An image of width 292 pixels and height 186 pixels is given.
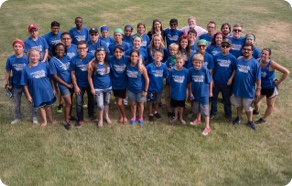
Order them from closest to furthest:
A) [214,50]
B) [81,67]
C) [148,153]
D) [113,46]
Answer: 1. [148,153]
2. [81,67]
3. [214,50]
4. [113,46]

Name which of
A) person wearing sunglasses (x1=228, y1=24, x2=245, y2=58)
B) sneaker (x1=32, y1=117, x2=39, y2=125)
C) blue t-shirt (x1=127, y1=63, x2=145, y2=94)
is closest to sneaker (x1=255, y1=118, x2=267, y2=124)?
person wearing sunglasses (x1=228, y1=24, x2=245, y2=58)

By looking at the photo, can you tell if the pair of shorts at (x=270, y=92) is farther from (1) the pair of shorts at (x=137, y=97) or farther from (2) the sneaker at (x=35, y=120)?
(2) the sneaker at (x=35, y=120)

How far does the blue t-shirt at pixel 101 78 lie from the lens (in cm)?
579

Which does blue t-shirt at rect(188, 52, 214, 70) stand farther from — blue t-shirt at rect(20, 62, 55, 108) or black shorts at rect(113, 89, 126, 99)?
blue t-shirt at rect(20, 62, 55, 108)

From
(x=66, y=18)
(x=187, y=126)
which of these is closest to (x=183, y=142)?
(x=187, y=126)

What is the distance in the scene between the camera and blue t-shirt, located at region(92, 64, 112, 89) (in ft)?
19.0

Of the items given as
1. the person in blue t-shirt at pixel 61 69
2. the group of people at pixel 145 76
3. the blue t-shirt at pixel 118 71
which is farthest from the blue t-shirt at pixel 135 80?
the person in blue t-shirt at pixel 61 69

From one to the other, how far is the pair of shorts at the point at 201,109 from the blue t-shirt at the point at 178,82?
396mm

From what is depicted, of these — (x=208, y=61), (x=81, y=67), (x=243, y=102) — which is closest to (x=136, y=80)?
(x=81, y=67)

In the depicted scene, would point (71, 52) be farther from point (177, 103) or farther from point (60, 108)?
point (177, 103)

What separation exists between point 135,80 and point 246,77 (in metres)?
2.41

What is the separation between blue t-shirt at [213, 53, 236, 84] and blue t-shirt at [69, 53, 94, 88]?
2841 millimetres

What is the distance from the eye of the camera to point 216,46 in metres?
6.46

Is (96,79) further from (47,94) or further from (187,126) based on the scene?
(187,126)
